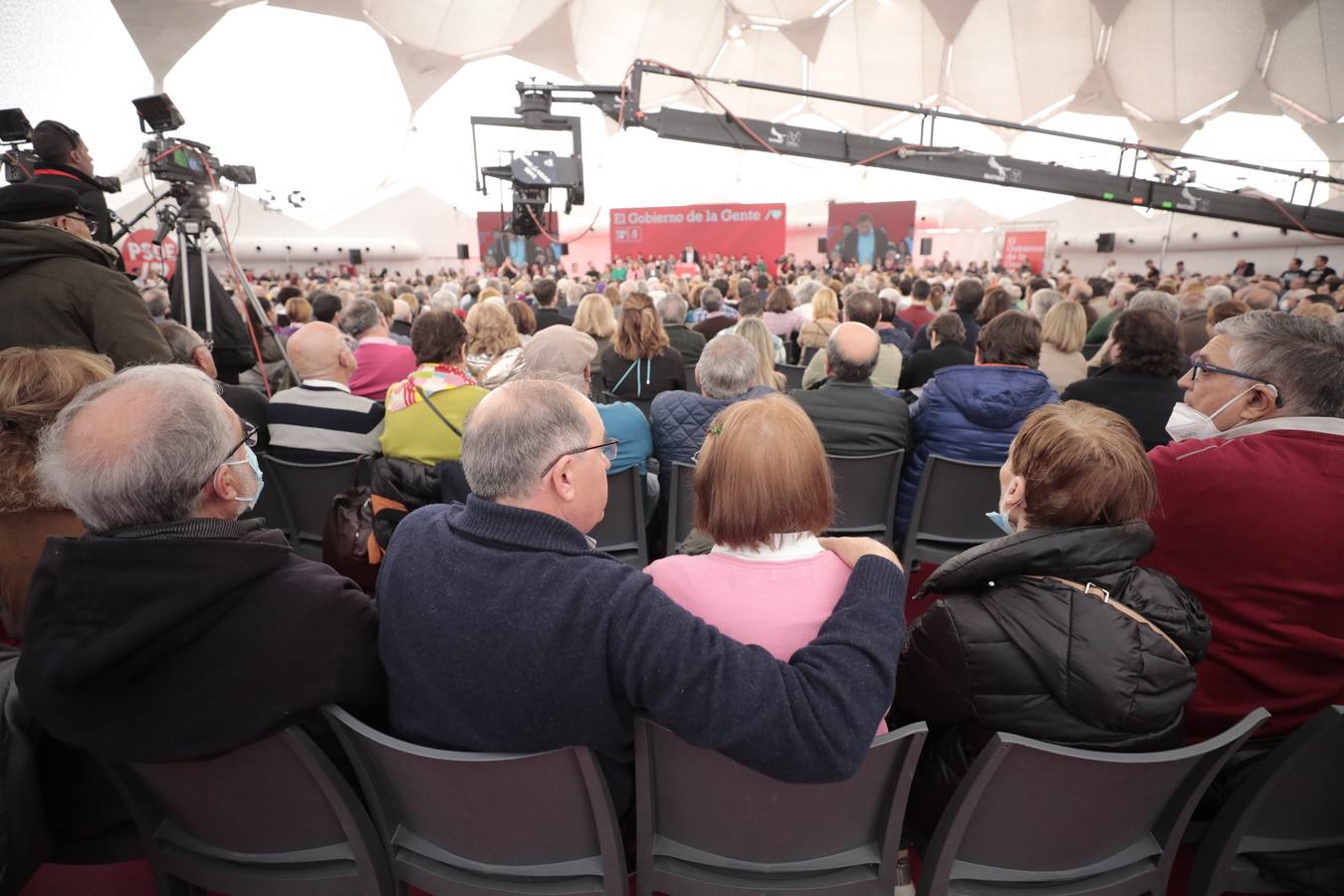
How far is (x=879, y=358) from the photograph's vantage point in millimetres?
5133

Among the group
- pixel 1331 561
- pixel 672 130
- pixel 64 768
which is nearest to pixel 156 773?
pixel 64 768

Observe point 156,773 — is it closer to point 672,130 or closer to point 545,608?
point 545,608

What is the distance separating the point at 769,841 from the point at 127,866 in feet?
6.49

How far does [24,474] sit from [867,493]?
289cm

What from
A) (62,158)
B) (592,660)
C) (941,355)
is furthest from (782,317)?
(592,660)

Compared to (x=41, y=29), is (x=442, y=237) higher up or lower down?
lower down

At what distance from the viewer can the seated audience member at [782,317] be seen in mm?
7270

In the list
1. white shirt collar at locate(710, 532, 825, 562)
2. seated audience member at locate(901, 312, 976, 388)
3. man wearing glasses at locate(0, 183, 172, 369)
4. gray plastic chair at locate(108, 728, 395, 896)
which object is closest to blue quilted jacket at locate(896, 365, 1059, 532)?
seated audience member at locate(901, 312, 976, 388)

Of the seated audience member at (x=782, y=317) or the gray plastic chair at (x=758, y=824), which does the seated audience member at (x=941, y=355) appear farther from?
the gray plastic chair at (x=758, y=824)

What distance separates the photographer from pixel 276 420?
10.2ft

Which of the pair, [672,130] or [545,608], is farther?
[672,130]

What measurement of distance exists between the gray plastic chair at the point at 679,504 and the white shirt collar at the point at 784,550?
1.50m

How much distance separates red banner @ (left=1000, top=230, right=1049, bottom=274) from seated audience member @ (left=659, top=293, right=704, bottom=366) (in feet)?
55.2

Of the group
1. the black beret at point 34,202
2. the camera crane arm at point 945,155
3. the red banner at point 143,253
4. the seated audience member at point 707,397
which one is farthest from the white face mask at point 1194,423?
the red banner at point 143,253
